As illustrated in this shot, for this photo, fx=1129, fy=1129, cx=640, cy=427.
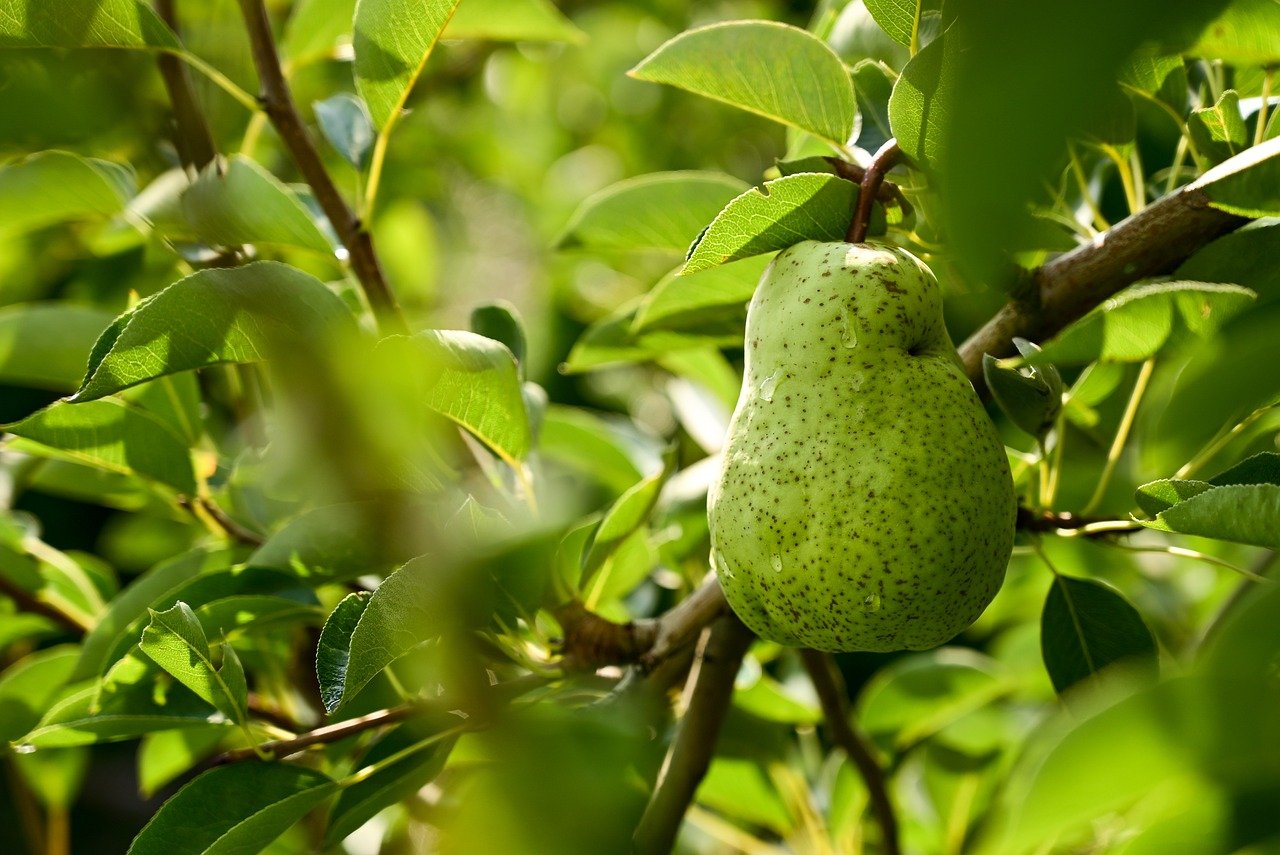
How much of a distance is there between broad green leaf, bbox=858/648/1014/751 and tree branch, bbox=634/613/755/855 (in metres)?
0.41

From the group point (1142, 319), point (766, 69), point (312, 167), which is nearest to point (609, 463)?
point (312, 167)

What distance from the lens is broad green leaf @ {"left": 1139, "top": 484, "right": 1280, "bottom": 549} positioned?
61 cm

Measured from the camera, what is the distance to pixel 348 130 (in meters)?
1.11

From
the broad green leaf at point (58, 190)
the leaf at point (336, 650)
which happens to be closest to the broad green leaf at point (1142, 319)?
the leaf at point (336, 650)

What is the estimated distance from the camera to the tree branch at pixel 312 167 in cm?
99

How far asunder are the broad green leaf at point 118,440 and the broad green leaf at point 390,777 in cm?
37

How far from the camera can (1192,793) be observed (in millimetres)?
469

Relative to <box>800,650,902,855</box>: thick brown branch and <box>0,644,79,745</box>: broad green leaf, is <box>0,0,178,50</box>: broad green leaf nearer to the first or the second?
<box>0,644,79,745</box>: broad green leaf

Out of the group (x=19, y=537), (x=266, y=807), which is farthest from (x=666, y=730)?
(x=19, y=537)

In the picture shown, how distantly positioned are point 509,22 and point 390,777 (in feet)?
2.59

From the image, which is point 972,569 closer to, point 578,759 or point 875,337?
point 875,337

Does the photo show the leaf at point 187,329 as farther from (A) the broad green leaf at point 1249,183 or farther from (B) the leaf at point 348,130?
(A) the broad green leaf at point 1249,183

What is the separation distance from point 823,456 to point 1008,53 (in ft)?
1.30

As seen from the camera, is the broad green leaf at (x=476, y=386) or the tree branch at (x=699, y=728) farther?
the tree branch at (x=699, y=728)
